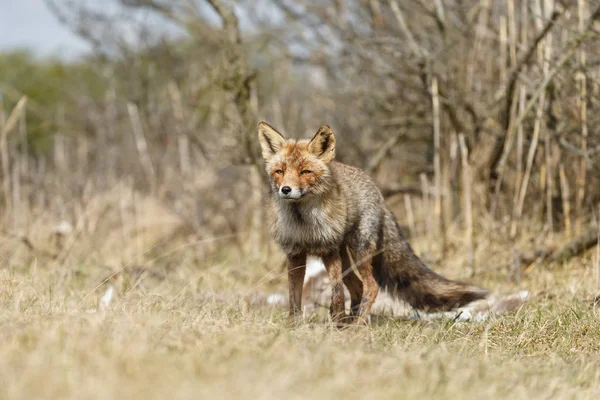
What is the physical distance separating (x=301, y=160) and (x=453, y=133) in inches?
154

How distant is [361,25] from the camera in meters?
10.8

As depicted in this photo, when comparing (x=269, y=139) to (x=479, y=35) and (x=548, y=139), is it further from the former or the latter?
(x=479, y=35)

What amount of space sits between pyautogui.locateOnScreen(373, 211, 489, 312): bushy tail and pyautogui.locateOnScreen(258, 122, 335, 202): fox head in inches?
33.6

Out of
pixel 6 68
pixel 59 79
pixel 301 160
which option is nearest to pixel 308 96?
pixel 301 160

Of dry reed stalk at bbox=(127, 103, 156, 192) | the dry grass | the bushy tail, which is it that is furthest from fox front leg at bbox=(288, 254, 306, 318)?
dry reed stalk at bbox=(127, 103, 156, 192)

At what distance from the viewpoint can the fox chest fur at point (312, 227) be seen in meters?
4.77

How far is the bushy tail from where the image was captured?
17.5 ft

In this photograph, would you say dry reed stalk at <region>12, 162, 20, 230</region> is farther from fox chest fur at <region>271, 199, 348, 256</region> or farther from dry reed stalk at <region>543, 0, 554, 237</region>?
dry reed stalk at <region>543, 0, 554, 237</region>

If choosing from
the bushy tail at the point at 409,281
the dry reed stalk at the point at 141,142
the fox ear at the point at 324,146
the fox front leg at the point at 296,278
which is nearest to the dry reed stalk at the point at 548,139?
the bushy tail at the point at 409,281

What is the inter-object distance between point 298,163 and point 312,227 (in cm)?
44

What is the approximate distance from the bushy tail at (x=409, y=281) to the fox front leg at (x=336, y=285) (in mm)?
564

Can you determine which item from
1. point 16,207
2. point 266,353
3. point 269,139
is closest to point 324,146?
point 269,139

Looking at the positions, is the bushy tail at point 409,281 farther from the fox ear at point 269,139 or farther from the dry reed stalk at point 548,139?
the dry reed stalk at point 548,139

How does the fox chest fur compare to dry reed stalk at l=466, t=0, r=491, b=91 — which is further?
dry reed stalk at l=466, t=0, r=491, b=91
